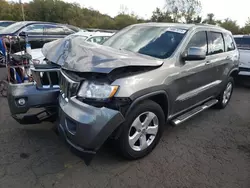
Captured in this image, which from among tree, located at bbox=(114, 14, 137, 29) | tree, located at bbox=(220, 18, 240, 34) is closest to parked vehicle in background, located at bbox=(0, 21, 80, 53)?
tree, located at bbox=(114, 14, 137, 29)

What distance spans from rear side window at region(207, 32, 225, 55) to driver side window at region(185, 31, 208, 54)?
19cm

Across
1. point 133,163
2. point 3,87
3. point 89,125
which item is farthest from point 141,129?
point 3,87

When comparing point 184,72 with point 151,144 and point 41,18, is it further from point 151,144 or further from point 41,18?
point 41,18

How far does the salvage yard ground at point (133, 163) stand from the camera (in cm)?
249

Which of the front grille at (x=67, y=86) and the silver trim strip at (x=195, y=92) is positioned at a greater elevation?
the front grille at (x=67, y=86)

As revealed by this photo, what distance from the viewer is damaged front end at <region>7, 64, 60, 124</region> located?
288 centimetres

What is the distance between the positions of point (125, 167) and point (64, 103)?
1.11 meters

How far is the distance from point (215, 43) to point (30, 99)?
3429mm

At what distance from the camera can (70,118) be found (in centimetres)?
238

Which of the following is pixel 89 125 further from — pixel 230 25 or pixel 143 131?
pixel 230 25

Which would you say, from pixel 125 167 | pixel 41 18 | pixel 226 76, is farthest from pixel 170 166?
pixel 41 18

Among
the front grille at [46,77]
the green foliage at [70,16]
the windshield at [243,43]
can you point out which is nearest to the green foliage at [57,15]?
the green foliage at [70,16]

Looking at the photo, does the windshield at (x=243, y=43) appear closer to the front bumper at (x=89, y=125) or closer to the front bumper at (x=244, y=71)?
the front bumper at (x=244, y=71)

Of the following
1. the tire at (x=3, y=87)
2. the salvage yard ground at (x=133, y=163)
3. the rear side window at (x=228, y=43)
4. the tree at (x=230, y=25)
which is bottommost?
the salvage yard ground at (x=133, y=163)
